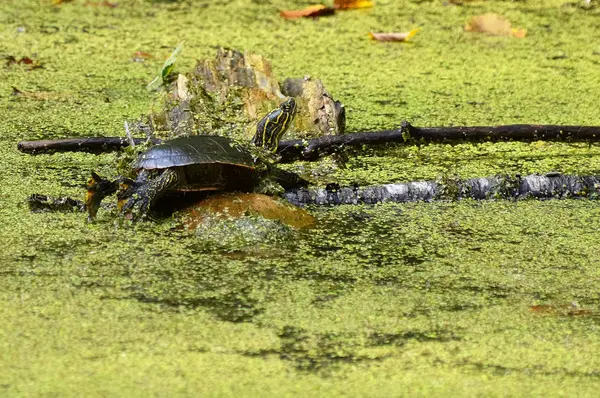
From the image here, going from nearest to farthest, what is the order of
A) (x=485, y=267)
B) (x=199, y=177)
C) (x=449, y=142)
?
(x=485, y=267), (x=199, y=177), (x=449, y=142)

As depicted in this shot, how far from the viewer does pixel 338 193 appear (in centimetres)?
264

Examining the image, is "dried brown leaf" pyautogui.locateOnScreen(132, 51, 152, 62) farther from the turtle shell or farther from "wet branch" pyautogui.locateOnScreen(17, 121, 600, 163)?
the turtle shell

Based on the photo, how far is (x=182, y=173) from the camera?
240cm

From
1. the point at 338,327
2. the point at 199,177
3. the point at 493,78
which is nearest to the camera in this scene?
the point at 338,327

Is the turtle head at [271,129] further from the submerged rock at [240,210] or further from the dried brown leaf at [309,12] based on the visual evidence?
the dried brown leaf at [309,12]

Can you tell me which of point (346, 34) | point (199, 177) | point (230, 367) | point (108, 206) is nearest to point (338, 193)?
point (199, 177)

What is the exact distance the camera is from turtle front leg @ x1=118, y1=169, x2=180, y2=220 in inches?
93.4

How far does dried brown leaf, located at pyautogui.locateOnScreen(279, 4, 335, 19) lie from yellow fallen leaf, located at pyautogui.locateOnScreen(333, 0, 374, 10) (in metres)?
0.07

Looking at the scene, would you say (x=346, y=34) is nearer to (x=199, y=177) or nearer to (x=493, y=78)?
(x=493, y=78)

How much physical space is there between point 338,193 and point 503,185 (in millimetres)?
457

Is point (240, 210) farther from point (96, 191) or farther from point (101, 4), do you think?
point (101, 4)

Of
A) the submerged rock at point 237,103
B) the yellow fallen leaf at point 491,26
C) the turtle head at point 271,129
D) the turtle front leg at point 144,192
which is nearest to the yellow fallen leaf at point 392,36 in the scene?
the yellow fallen leaf at point 491,26

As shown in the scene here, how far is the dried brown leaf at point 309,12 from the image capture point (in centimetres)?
468

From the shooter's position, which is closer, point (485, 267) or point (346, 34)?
point (485, 267)
